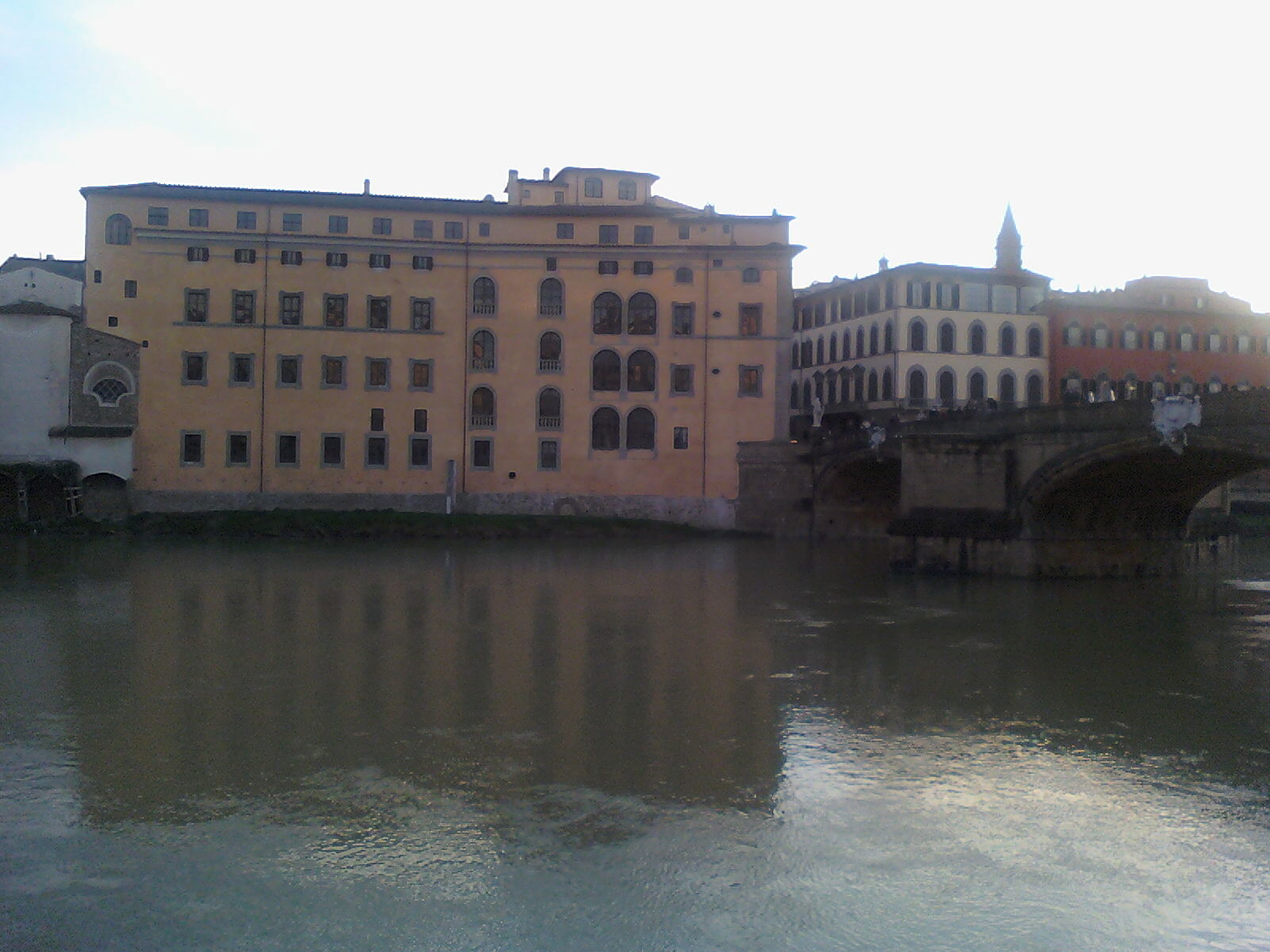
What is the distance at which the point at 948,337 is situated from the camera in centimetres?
6731

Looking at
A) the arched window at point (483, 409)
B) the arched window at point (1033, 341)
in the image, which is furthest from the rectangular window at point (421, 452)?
the arched window at point (1033, 341)

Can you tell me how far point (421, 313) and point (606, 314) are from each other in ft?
27.6

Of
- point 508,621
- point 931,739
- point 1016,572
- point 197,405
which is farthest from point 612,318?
point 931,739

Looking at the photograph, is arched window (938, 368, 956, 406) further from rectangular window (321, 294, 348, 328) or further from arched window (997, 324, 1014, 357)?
rectangular window (321, 294, 348, 328)

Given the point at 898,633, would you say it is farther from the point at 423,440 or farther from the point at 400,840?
the point at 423,440

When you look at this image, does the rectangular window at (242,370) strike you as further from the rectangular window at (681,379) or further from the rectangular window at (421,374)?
the rectangular window at (681,379)

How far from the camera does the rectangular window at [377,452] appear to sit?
55031 millimetres

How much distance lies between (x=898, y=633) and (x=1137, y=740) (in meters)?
9.01

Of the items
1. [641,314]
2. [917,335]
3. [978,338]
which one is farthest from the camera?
[978,338]

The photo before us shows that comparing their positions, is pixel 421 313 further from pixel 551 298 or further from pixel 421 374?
pixel 551 298

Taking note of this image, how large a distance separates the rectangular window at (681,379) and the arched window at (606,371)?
2386 millimetres

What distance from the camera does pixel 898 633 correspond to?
23.5m

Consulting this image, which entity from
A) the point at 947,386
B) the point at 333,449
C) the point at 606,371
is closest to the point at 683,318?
the point at 606,371

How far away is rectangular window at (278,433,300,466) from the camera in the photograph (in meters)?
54.6
